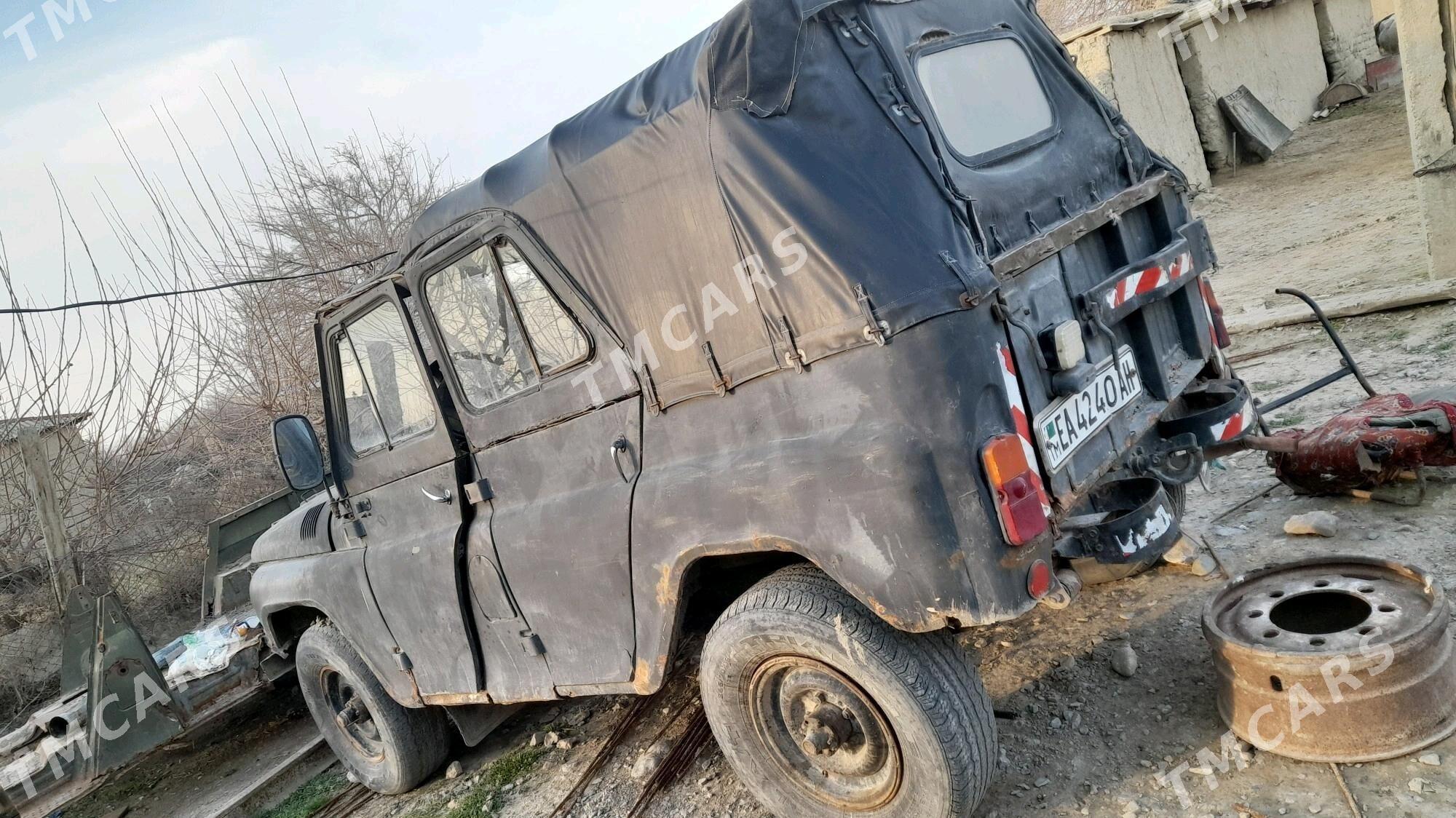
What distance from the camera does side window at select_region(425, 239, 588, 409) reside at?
3.02m

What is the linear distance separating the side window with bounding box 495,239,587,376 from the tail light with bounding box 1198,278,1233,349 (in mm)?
2332

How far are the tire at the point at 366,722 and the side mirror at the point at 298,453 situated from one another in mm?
820

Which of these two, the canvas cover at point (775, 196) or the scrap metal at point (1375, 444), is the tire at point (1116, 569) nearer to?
the scrap metal at point (1375, 444)

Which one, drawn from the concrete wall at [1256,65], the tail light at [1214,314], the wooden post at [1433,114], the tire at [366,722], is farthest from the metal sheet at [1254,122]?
the tire at [366,722]

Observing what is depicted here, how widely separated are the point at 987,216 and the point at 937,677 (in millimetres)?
1310

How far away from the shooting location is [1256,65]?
13.6 m

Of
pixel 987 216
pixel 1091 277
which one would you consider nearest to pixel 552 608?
pixel 987 216

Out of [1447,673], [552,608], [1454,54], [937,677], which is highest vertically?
[1454,54]

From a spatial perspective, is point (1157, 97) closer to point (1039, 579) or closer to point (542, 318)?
point (542, 318)

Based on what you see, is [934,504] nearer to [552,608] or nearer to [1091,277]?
[1091,277]

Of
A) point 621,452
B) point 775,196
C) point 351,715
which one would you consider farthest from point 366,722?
point 775,196

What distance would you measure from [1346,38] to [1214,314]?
16.2m

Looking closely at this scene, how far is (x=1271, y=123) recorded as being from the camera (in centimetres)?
1320

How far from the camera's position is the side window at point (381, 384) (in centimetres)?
357
